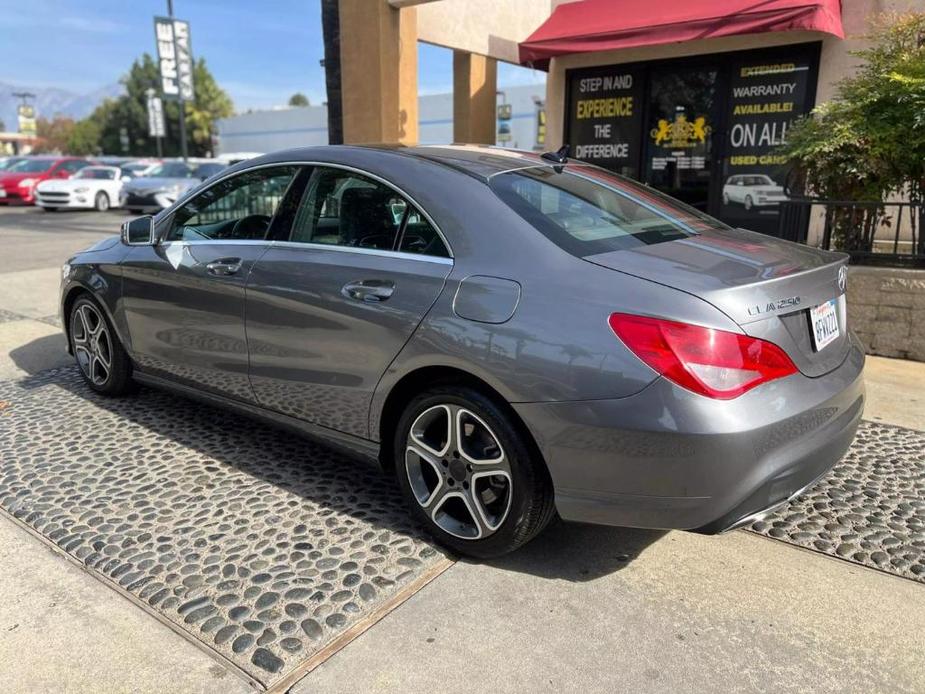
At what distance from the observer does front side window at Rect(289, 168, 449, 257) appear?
3.06 meters

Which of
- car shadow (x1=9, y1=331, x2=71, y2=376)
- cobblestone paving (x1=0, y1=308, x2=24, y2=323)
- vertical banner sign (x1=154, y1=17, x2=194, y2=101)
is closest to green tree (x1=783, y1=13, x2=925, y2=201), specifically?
car shadow (x1=9, y1=331, x2=71, y2=376)

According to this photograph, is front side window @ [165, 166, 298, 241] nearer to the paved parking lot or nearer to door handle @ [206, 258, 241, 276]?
door handle @ [206, 258, 241, 276]

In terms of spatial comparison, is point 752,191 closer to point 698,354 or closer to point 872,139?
point 872,139

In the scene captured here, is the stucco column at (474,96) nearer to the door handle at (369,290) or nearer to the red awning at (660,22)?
the red awning at (660,22)

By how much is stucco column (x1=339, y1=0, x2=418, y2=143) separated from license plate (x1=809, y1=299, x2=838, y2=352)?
882 cm

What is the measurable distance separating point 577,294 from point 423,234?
2.55 ft

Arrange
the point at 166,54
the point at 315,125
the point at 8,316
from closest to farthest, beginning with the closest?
the point at 8,316 < the point at 166,54 < the point at 315,125

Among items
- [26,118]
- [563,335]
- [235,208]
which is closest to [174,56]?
[235,208]

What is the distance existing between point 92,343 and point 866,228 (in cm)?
569

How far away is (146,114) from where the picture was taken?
76812 millimetres

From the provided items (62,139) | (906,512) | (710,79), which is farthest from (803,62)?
(62,139)

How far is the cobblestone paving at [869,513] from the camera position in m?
3.01

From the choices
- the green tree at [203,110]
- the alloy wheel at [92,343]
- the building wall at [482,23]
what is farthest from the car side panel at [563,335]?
the green tree at [203,110]

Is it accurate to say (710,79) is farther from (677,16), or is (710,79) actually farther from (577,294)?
(577,294)
